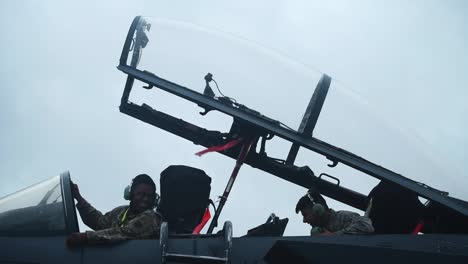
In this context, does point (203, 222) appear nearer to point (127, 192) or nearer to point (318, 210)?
point (127, 192)

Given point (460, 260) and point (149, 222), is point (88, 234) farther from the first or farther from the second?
point (460, 260)

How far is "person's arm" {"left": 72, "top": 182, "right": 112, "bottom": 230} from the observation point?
4.71 m

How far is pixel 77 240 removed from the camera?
328 cm

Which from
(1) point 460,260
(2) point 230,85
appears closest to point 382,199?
(1) point 460,260

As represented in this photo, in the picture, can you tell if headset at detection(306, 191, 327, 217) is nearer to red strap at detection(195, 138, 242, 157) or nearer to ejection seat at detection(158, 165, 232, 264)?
red strap at detection(195, 138, 242, 157)

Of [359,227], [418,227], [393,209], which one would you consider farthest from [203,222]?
[418,227]

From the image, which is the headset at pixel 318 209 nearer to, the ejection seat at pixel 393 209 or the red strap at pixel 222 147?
the ejection seat at pixel 393 209

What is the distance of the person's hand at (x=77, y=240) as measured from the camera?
3.28 meters

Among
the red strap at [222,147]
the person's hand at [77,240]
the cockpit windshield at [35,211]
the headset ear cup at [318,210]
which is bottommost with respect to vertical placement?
the person's hand at [77,240]

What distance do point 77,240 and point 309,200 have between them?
7.75ft

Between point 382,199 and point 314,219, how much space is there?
804mm

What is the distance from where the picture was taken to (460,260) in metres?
3.09

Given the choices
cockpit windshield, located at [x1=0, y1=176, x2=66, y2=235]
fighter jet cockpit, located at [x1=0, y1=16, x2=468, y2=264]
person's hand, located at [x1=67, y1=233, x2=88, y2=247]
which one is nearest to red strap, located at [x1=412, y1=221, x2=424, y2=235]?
fighter jet cockpit, located at [x1=0, y1=16, x2=468, y2=264]

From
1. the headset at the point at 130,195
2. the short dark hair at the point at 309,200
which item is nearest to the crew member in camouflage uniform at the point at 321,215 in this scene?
the short dark hair at the point at 309,200
